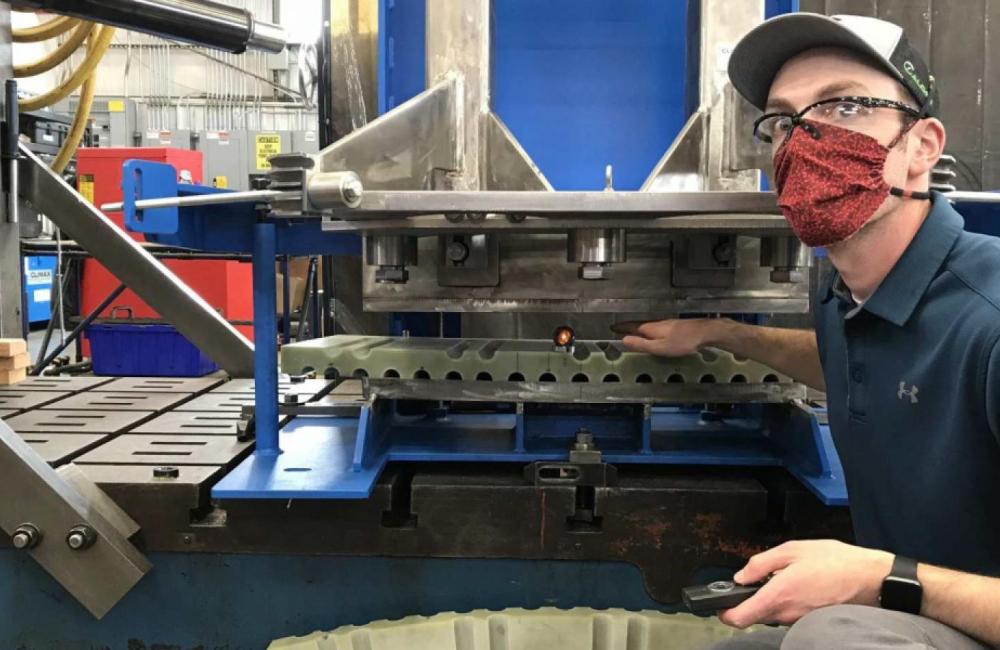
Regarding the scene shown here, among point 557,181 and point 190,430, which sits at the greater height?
point 557,181

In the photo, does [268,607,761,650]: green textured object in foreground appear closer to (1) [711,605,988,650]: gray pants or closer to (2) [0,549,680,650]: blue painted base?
(2) [0,549,680,650]: blue painted base

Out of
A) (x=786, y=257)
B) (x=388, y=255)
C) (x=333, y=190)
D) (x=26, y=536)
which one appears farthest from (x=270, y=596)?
(x=786, y=257)

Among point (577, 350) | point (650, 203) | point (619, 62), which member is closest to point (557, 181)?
point (619, 62)

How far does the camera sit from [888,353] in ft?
2.75

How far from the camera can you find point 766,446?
1262 mm

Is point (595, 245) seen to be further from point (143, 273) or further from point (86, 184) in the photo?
point (86, 184)

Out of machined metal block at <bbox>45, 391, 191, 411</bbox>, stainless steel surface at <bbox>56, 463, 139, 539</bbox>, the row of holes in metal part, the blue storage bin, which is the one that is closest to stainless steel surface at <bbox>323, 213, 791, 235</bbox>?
the row of holes in metal part

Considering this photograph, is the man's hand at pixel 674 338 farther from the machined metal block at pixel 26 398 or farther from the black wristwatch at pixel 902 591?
the machined metal block at pixel 26 398

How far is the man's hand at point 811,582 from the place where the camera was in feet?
2.29

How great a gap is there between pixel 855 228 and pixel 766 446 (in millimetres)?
560

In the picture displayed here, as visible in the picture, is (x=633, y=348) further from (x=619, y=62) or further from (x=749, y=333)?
(x=619, y=62)

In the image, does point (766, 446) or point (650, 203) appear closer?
point (650, 203)

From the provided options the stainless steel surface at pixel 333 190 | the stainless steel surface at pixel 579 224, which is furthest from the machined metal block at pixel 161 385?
the stainless steel surface at pixel 333 190

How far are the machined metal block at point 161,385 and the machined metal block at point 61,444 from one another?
0.48m
